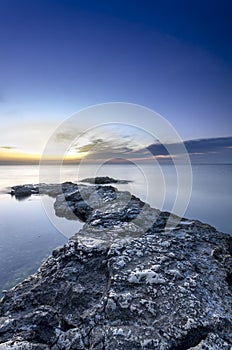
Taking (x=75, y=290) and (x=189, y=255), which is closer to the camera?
(x=75, y=290)

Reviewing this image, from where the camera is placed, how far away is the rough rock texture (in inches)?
155

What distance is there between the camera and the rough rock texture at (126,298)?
155 inches

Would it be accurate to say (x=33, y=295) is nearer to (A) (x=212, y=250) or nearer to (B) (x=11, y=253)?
(A) (x=212, y=250)

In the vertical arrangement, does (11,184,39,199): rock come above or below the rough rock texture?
below

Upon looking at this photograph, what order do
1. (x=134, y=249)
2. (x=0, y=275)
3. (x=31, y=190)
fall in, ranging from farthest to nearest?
(x=31, y=190), (x=0, y=275), (x=134, y=249)

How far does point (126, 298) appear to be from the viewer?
183 inches

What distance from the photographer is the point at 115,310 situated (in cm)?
446

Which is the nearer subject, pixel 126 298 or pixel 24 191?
pixel 126 298

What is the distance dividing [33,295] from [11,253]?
20.9ft

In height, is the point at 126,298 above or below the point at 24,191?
above

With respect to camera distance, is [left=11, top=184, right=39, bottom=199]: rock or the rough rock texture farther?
[left=11, top=184, right=39, bottom=199]: rock

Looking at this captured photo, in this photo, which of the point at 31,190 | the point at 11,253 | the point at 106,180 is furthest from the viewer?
the point at 106,180

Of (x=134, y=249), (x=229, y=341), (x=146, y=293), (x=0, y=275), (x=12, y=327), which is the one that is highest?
(x=134, y=249)

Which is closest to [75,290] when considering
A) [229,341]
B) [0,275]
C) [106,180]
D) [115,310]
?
[115,310]
